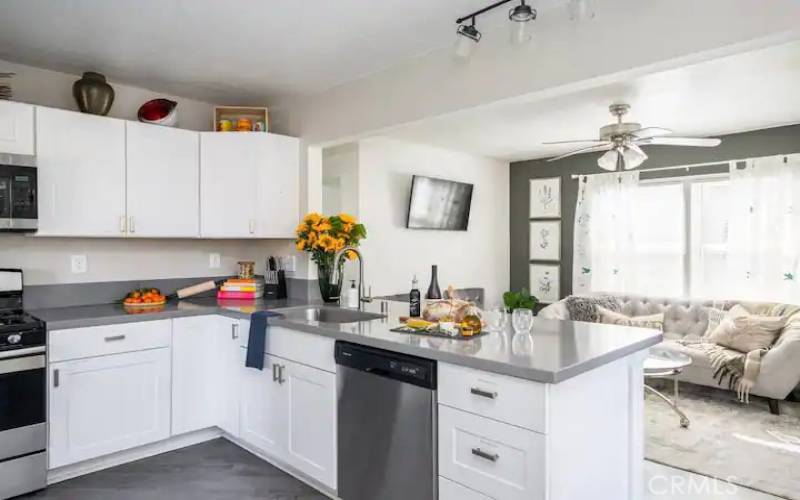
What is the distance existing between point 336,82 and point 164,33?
3.47 ft

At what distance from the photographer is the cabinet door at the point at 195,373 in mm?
2973

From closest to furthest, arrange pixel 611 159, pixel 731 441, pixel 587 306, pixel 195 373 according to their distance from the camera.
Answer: pixel 195 373 < pixel 731 441 < pixel 611 159 < pixel 587 306

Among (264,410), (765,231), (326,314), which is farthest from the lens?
(765,231)

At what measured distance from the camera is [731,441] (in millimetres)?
3258

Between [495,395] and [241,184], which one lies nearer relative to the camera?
[495,395]

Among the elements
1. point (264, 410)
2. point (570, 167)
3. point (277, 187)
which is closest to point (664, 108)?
point (570, 167)

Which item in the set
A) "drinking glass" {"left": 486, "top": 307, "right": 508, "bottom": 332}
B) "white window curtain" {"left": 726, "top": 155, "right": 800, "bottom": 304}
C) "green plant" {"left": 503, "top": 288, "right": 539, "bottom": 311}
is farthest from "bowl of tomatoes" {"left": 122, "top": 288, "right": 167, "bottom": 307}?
"white window curtain" {"left": 726, "top": 155, "right": 800, "bottom": 304}

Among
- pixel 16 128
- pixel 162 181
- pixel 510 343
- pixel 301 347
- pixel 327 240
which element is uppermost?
pixel 16 128

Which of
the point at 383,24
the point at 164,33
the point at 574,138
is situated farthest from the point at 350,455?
the point at 574,138

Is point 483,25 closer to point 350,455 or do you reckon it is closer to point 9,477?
point 350,455

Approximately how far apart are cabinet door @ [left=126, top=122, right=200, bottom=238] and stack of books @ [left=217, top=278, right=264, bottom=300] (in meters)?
0.44

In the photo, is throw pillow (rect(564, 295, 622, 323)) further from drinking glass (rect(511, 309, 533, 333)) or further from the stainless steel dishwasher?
the stainless steel dishwasher

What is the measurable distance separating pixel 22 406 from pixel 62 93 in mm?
1861

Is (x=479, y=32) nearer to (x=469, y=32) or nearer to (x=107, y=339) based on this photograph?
(x=469, y=32)
